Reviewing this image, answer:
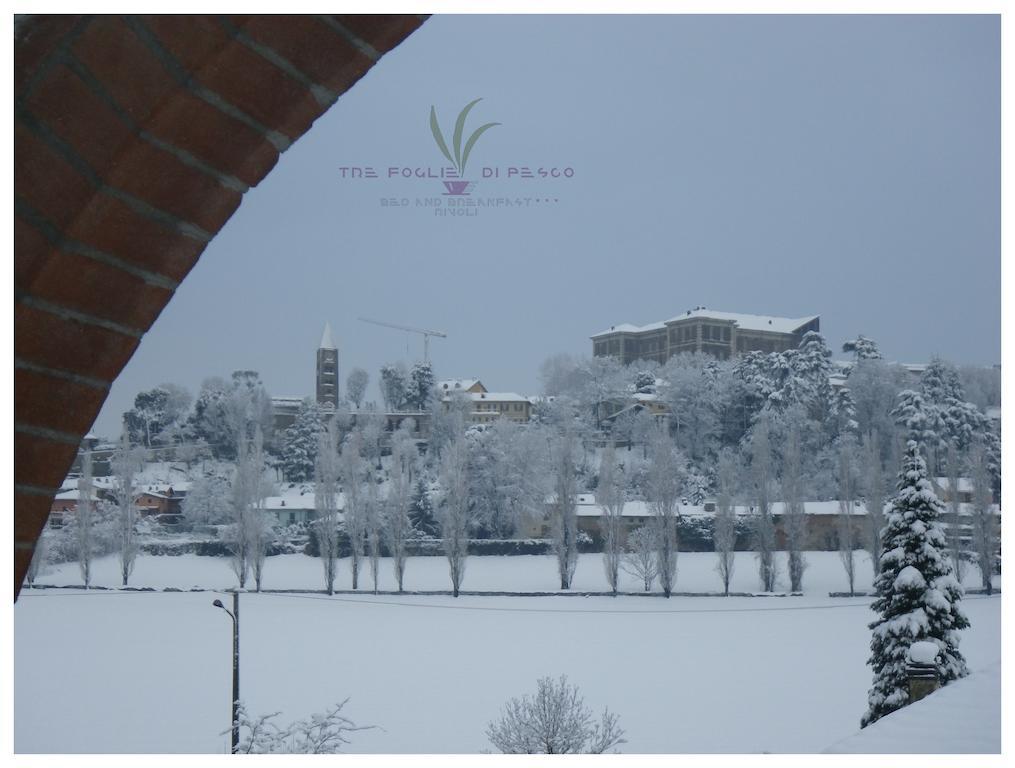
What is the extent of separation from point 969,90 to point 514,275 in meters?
13.9

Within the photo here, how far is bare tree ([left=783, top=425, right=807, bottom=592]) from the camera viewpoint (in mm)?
17312

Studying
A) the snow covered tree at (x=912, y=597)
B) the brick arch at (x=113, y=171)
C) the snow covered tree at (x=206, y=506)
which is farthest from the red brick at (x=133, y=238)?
the snow covered tree at (x=206, y=506)

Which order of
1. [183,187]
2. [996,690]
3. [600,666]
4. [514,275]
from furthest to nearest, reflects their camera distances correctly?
[514,275]
[600,666]
[996,690]
[183,187]

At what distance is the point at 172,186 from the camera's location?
69cm

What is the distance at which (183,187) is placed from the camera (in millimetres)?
695

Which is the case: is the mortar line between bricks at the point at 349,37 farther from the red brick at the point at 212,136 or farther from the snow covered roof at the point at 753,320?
the snow covered roof at the point at 753,320

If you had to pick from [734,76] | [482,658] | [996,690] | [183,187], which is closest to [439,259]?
[734,76]

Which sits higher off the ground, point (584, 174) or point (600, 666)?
point (584, 174)

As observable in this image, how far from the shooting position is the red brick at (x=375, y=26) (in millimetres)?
751

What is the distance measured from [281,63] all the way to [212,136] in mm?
73

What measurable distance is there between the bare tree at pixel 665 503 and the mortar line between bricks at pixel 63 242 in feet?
57.2

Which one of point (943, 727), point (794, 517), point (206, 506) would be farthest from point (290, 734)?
point (206, 506)

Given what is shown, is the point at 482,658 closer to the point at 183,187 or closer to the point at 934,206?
the point at 183,187
